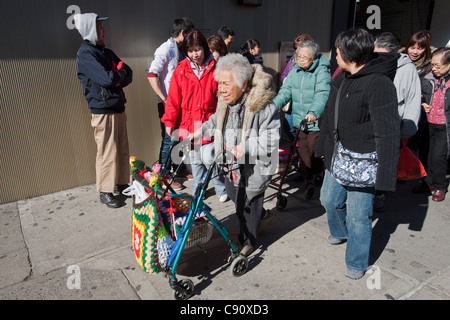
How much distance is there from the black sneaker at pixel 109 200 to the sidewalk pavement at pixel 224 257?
0.29 ft

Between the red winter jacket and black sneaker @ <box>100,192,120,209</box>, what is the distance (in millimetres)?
1213

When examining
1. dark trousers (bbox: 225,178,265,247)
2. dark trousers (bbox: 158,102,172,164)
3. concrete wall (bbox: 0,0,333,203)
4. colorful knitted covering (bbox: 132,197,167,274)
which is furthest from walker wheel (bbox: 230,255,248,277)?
concrete wall (bbox: 0,0,333,203)

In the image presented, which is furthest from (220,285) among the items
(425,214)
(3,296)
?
(425,214)

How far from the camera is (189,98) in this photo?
3877mm

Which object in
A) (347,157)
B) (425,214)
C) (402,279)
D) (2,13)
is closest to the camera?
(347,157)

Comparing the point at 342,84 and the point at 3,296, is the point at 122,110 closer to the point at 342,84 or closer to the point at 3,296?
the point at 3,296

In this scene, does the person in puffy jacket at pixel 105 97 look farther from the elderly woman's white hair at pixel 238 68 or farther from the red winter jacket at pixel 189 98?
the elderly woman's white hair at pixel 238 68

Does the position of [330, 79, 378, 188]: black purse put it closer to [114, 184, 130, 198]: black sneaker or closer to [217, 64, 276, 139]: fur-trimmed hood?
[217, 64, 276, 139]: fur-trimmed hood

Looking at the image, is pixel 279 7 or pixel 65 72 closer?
pixel 65 72

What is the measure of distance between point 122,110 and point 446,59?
4041 mm

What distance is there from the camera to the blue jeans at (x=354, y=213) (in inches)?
107

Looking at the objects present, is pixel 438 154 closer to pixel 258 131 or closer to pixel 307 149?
pixel 307 149

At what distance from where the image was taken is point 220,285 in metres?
2.84

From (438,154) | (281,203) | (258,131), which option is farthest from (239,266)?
(438,154)
